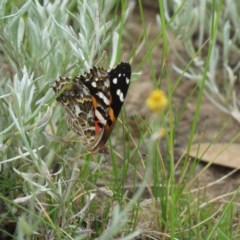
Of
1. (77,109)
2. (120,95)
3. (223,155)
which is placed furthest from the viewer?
(223,155)

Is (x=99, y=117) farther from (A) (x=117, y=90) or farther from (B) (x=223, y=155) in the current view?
(B) (x=223, y=155)

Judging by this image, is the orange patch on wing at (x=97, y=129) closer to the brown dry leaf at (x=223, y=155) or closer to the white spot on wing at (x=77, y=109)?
the white spot on wing at (x=77, y=109)

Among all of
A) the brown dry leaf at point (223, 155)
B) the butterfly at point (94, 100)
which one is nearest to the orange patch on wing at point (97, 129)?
the butterfly at point (94, 100)

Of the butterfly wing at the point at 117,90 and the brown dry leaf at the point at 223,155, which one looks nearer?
the butterfly wing at the point at 117,90

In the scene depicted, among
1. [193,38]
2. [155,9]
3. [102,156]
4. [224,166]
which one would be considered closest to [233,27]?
[193,38]

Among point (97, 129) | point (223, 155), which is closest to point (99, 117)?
point (97, 129)

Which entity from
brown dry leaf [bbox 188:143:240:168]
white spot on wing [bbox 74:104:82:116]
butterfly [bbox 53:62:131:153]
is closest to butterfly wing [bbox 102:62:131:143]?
butterfly [bbox 53:62:131:153]

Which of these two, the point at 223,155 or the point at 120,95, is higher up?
the point at 120,95

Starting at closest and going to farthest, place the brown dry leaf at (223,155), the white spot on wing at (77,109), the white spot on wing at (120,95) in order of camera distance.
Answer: the white spot on wing at (120,95) < the white spot on wing at (77,109) < the brown dry leaf at (223,155)

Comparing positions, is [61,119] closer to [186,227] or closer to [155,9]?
[186,227]

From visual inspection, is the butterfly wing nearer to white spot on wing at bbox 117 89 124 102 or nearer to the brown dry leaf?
white spot on wing at bbox 117 89 124 102
